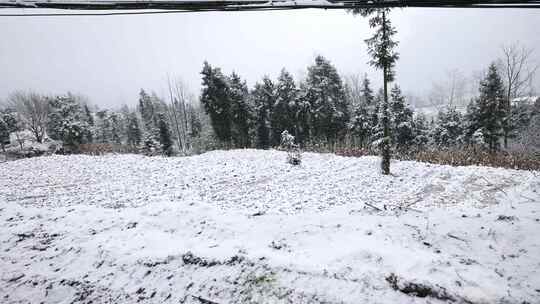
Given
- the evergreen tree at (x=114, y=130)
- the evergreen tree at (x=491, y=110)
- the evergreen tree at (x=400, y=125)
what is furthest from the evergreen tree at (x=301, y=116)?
the evergreen tree at (x=114, y=130)

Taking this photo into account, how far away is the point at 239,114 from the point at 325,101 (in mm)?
11269

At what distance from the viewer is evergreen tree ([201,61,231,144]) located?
1227 inches

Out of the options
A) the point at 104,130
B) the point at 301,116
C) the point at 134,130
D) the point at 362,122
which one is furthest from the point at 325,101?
the point at 104,130

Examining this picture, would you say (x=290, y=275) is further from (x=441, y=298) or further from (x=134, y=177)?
(x=134, y=177)

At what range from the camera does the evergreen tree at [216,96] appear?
31.2 m

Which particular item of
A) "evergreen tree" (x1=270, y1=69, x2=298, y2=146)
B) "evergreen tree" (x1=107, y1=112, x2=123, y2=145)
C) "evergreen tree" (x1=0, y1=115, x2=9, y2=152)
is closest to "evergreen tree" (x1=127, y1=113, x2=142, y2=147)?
"evergreen tree" (x1=107, y1=112, x2=123, y2=145)

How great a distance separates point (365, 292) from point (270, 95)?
3271cm

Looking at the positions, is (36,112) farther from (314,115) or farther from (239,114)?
(314,115)

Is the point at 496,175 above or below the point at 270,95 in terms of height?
below

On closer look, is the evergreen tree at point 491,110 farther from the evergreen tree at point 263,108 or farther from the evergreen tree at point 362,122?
the evergreen tree at point 263,108

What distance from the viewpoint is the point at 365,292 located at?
313 centimetres

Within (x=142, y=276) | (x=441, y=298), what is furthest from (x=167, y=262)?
(x=441, y=298)

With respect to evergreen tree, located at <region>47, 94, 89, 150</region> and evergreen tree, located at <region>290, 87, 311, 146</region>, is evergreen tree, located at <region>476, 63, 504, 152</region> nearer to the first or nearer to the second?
evergreen tree, located at <region>290, 87, 311, 146</region>

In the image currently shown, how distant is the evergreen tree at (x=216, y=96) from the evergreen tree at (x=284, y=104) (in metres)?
6.31
